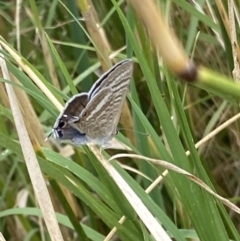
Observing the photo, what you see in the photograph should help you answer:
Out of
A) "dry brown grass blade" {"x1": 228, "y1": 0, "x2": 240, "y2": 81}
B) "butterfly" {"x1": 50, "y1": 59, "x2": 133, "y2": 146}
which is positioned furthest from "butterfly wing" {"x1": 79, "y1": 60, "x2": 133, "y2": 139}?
"dry brown grass blade" {"x1": 228, "y1": 0, "x2": 240, "y2": 81}

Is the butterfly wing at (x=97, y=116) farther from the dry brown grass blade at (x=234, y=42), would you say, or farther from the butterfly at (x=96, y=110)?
the dry brown grass blade at (x=234, y=42)

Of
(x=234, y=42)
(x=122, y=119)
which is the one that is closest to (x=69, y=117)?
(x=234, y=42)

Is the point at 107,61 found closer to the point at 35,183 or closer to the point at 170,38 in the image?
the point at 35,183

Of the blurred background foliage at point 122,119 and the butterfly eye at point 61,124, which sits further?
the blurred background foliage at point 122,119

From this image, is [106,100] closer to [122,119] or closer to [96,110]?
[96,110]

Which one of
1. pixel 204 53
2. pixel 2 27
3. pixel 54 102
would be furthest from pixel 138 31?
pixel 2 27

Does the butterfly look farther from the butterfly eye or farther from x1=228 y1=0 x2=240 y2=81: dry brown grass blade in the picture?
x1=228 y1=0 x2=240 y2=81: dry brown grass blade

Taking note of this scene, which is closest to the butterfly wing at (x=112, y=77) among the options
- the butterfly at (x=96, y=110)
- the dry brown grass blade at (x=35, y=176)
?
the butterfly at (x=96, y=110)

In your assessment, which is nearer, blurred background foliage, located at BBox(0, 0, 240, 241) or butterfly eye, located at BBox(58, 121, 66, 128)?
butterfly eye, located at BBox(58, 121, 66, 128)
